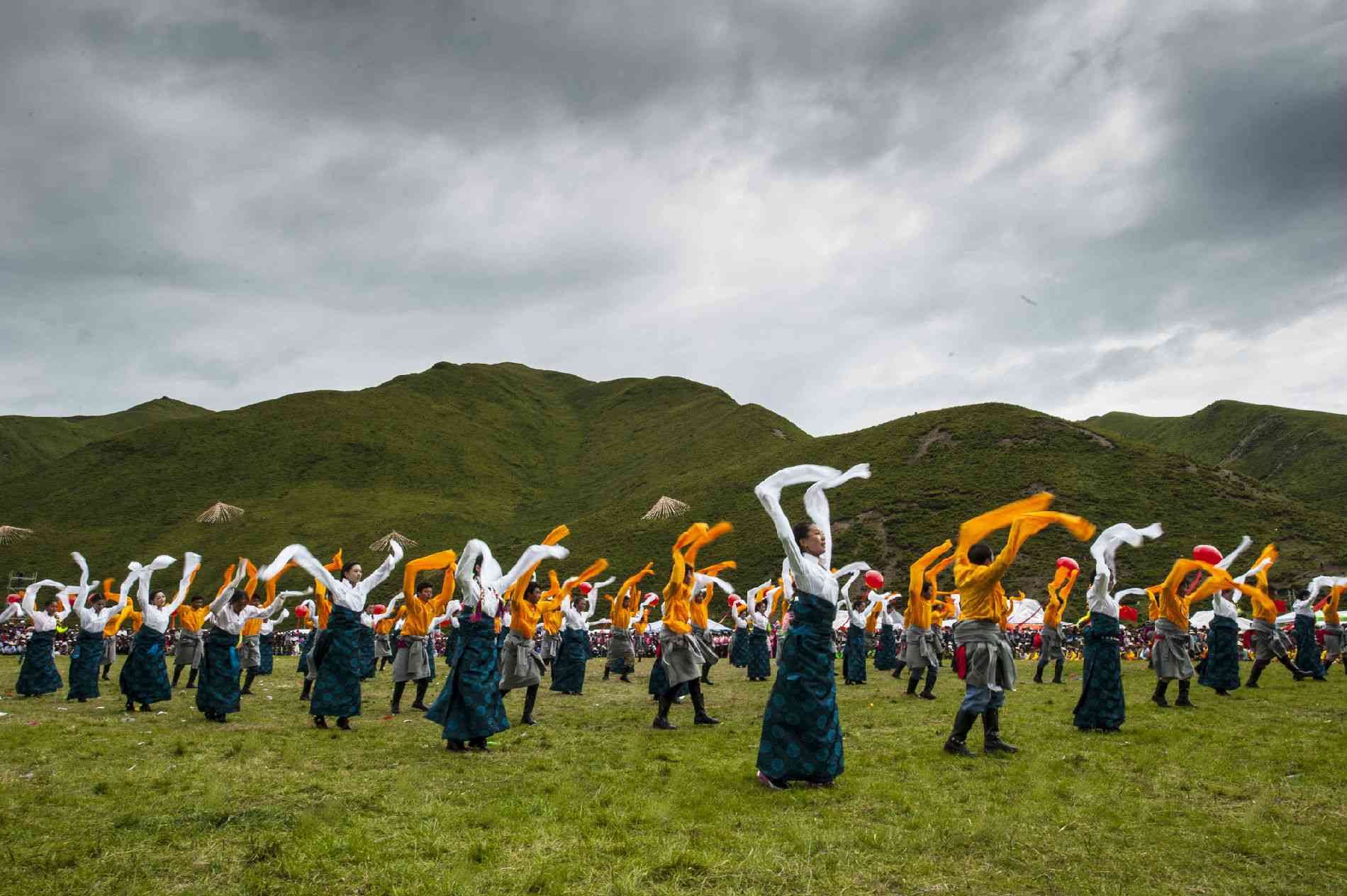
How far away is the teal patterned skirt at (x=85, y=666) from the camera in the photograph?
16.7m

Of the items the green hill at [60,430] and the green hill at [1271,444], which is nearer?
the green hill at [1271,444]

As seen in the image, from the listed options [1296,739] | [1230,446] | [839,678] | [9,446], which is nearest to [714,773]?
[1296,739]

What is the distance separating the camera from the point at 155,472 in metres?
93.6

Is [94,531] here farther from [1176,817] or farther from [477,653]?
[1176,817]

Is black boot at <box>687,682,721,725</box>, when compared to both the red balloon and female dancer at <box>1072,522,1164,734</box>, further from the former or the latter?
the red balloon

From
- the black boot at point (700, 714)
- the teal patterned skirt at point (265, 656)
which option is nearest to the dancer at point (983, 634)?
the black boot at point (700, 714)

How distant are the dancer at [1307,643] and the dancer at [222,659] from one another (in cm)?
2127

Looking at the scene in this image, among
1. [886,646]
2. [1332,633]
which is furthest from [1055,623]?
[1332,633]

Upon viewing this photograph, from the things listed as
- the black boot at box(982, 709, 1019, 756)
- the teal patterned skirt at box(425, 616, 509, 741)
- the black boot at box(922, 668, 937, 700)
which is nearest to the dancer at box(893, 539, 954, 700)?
the black boot at box(922, 668, 937, 700)

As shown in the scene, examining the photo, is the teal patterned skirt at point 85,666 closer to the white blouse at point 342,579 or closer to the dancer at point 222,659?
the dancer at point 222,659

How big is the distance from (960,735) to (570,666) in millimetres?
11241

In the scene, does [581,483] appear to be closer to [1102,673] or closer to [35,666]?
[35,666]

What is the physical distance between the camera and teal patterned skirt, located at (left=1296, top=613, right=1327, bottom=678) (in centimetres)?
1767

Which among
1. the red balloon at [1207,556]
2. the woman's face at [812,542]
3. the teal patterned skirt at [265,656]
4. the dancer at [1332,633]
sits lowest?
the teal patterned skirt at [265,656]
